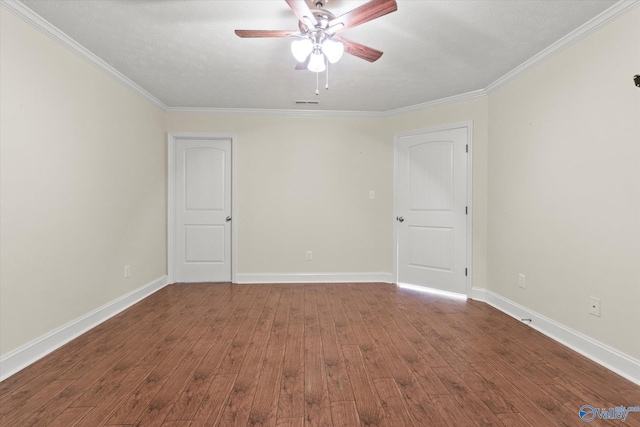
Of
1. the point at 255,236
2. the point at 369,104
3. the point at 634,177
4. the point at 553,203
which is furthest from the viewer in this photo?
the point at 255,236

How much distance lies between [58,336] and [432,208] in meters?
4.05

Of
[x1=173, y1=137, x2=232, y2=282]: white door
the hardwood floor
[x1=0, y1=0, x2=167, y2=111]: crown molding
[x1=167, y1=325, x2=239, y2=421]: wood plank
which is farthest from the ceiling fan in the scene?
[x1=173, y1=137, x2=232, y2=282]: white door

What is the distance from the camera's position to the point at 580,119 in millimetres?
2316

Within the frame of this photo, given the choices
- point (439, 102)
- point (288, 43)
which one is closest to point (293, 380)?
point (288, 43)

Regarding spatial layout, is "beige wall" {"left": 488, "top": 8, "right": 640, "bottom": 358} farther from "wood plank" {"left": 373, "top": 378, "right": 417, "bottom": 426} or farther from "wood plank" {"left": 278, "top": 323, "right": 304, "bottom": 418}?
"wood plank" {"left": 278, "top": 323, "right": 304, "bottom": 418}

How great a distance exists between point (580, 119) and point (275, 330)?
305cm

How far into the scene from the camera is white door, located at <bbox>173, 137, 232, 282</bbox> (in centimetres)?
429

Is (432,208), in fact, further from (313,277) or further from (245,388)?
(245,388)

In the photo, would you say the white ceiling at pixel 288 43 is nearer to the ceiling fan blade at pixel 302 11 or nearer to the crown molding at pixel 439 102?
the crown molding at pixel 439 102

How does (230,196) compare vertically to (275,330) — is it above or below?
above

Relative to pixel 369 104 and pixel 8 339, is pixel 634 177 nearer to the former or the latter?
pixel 369 104

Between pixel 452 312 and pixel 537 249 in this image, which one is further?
pixel 452 312

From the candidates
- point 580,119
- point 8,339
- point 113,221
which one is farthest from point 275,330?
point 580,119

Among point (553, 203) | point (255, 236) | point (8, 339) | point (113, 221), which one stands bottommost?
point (8, 339)
